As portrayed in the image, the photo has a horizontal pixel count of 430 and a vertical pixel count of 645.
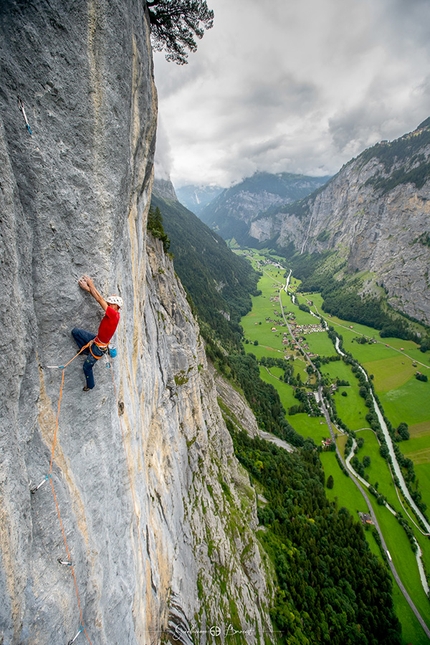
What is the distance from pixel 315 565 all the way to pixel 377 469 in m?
33.4

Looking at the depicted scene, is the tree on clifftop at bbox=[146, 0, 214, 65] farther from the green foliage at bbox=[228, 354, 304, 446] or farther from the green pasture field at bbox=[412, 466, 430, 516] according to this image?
the green pasture field at bbox=[412, 466, 430, 516]

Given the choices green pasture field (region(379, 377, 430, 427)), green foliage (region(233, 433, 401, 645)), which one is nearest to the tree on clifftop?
green foliage (region(233, 433, 401, 645))

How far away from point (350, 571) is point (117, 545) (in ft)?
185

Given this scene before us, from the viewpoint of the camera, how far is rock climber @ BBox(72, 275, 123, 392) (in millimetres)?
6918

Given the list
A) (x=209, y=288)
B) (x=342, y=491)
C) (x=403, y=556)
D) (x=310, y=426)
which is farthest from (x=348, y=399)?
(x=209, y=288)

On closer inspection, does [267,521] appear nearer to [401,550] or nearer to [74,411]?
[401,550]

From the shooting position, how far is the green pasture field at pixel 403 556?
46812 millimetres

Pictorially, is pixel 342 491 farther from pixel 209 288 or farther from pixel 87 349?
pixel 209 288

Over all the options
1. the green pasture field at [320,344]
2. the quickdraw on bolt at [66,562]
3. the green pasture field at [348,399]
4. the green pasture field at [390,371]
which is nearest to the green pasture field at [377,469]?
the green pasture field at [348,399]

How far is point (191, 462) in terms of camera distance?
90.8 feet

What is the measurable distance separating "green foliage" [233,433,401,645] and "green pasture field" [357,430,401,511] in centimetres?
1367

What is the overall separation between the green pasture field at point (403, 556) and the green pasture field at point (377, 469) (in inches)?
145

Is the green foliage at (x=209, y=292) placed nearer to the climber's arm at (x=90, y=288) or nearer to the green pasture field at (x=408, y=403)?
the green pasture field at (x=408, y=403)

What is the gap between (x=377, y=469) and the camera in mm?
68375
